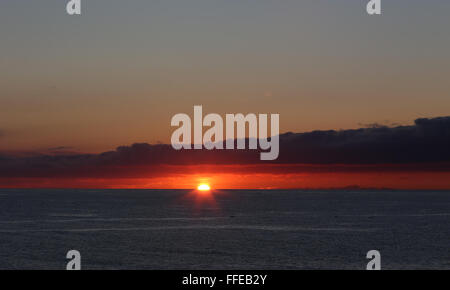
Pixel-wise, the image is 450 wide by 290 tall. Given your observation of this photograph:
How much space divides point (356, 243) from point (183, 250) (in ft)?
113

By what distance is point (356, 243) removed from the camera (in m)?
101

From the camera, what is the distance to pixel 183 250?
86.5 m

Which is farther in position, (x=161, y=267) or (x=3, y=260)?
(x=3, y=260)

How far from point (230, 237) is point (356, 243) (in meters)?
24.2

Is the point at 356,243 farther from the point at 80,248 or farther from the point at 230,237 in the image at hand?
the point at 80,248

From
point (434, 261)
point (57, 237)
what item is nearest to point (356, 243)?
point (434, 261)

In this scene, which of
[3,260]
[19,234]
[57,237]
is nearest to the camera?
[3,260]

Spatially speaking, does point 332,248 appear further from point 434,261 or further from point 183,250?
point 183,250

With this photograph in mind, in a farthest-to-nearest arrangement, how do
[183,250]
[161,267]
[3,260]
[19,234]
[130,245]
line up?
1. [19,234]
2. [130,245]
3. [183,250]
4. [3,260]
5. [161,267]

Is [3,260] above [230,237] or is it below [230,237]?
below
